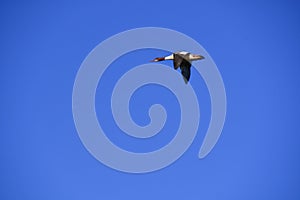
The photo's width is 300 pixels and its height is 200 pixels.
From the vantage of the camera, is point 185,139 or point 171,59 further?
point 185,139

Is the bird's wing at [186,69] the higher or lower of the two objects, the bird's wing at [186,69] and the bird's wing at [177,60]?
the lower

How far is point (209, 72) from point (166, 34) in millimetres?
938

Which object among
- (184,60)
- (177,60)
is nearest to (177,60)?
(177,60)

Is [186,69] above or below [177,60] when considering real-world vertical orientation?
below

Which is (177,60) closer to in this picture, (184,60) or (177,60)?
(177,60)

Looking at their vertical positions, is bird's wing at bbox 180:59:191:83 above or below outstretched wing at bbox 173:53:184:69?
below

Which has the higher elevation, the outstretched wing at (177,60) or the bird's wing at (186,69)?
the outstretched wing at (177,60)

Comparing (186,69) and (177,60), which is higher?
(177,60)

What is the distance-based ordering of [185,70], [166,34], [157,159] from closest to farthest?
[185,70] → [166,34] → [157,159]

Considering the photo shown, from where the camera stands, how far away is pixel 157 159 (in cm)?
660

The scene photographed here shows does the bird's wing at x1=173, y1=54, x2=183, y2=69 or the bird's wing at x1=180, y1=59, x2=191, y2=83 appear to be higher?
the bird's wing at x1=173, y1=54, x2=183, y2=69

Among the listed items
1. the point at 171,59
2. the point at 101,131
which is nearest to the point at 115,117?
the point at 101,131

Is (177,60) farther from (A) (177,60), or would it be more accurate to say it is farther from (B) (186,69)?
(B) (186,69)

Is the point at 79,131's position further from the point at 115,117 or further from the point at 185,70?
the point at 185,70
